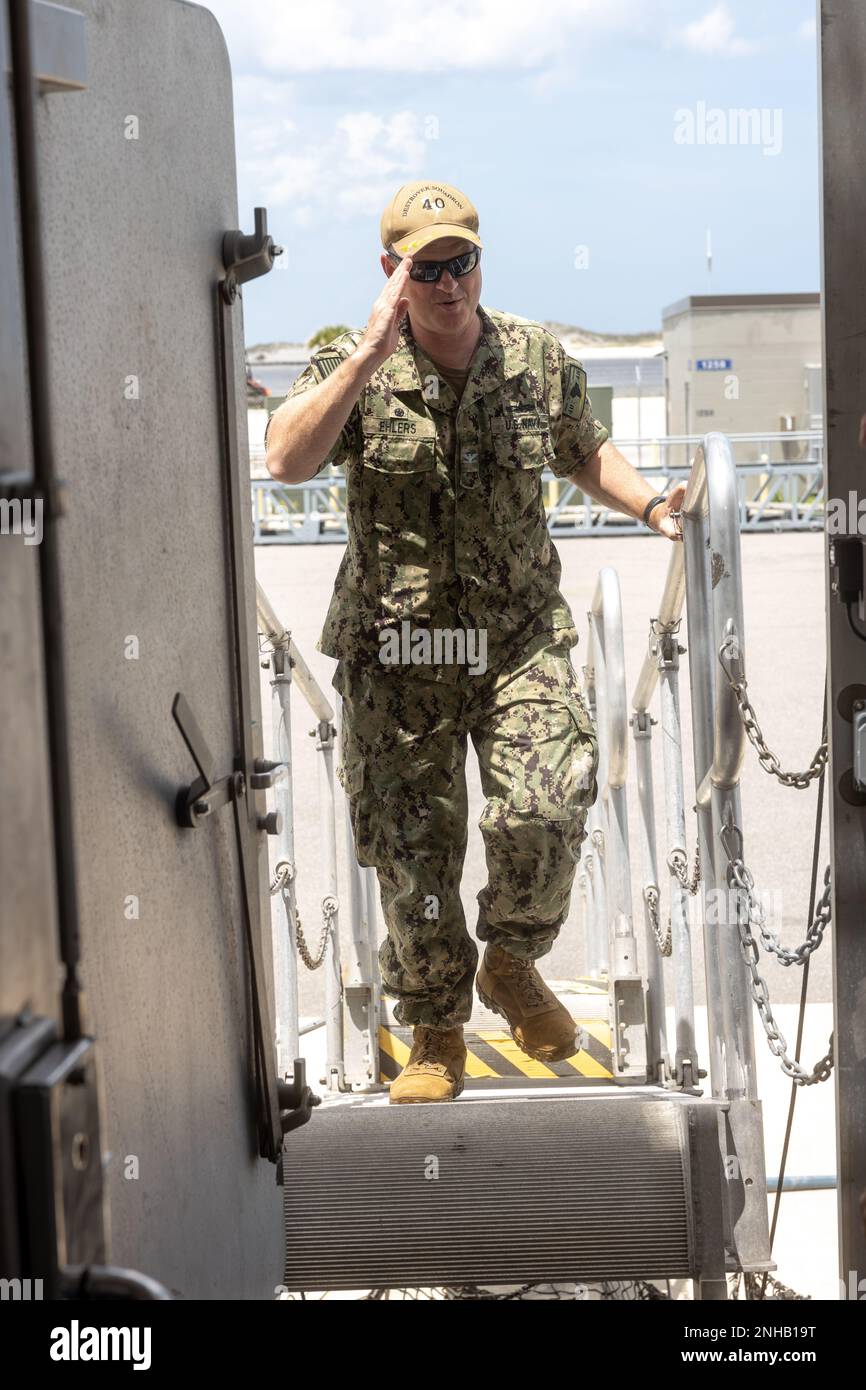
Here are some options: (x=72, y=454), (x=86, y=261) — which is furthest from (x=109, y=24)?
(x=72, y=454)

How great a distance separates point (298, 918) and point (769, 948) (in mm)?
1679

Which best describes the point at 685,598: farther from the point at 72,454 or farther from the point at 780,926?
the point at 780,926

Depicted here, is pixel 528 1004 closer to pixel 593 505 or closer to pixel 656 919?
pixel 656 919

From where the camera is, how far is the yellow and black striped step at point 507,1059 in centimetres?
398

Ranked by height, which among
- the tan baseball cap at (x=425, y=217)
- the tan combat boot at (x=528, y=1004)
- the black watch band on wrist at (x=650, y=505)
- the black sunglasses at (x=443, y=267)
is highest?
the tan baseball cap at (x=425, y=217)

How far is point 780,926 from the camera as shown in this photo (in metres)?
5.97

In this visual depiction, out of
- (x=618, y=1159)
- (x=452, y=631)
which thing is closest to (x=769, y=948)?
(x=618, y=1159)

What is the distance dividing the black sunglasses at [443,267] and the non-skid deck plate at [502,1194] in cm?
159

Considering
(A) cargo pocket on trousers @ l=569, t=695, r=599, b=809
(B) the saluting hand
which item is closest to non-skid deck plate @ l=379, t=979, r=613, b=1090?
(A) cargo pocket on trousers @ l=569, t=695, r=599, b=809

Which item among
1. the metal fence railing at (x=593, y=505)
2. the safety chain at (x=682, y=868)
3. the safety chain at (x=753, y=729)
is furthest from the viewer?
the metal fence railing at (x=593, y=505)

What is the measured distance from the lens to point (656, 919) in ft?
12.8

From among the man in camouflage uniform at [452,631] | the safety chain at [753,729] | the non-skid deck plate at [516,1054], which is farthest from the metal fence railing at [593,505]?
the safety chain at [753,729]

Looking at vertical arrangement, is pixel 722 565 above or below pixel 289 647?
above

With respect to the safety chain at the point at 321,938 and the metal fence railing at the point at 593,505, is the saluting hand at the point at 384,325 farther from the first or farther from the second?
the metal fence railing at the point at 593,505
